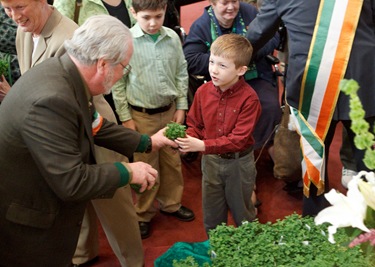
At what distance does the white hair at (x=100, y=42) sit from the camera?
1874 mm

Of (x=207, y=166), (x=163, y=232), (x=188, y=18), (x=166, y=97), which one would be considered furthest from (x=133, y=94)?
(x=188, y=18)

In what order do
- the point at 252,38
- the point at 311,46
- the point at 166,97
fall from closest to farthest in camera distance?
the point at 311,46 → the point at 252,38 → the point at 166,97

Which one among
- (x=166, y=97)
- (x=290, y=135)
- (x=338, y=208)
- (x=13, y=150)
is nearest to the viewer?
(x=338, y=208)

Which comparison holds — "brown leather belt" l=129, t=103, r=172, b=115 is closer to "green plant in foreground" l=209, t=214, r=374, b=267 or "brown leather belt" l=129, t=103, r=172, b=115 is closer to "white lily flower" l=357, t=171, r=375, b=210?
"green plant in foreground" l=209, t=214, r=374, b=267

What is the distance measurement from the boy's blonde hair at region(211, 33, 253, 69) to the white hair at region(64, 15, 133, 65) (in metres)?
0.67

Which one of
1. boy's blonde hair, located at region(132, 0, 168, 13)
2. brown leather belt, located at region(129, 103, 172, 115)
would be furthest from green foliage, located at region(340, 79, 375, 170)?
brown leather belt, located at region(129, 103, 172, 115)

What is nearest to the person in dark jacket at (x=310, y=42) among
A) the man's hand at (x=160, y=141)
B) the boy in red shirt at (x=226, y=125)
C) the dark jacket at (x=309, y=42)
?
the dark jacket at (x=309, y=42)

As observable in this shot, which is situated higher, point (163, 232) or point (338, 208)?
point (338, 208)

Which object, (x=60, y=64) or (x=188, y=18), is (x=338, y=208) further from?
(x=188, y=18)

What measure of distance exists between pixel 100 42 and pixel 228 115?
2.90 feet

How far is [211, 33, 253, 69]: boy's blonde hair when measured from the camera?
2459 millimetres

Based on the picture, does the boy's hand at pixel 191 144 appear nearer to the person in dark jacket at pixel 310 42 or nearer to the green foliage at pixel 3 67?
the person in dark jacket at pixel 310 42

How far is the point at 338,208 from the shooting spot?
1.26 metres

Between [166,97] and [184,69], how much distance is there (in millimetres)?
214
